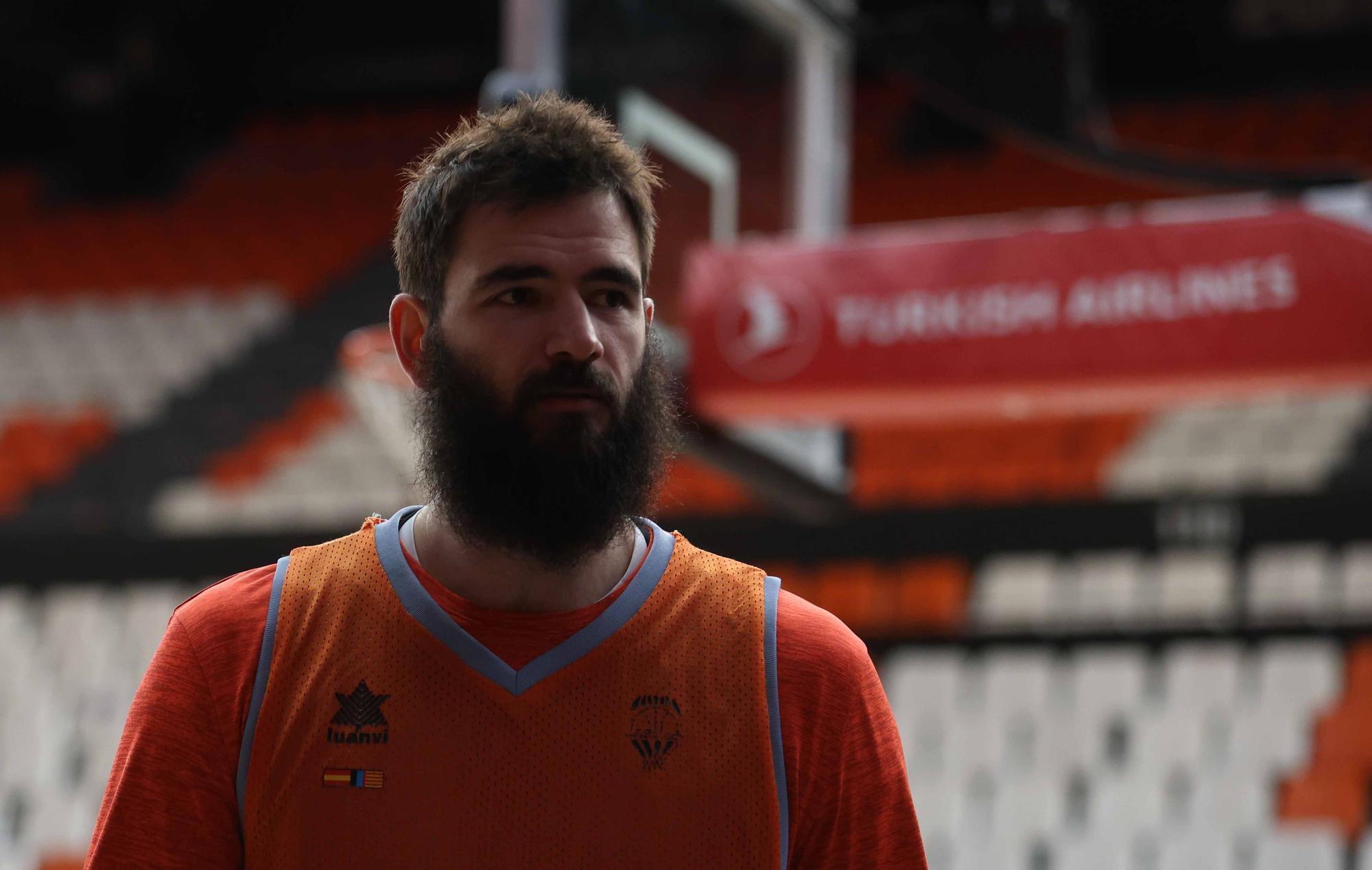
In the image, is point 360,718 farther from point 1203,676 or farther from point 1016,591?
point 1016,591

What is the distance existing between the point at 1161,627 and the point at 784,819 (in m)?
7.30

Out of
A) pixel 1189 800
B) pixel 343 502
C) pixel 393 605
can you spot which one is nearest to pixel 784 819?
pixel 393 605

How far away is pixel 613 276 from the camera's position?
5.80 ft

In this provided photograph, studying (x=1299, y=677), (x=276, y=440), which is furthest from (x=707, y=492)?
(x=1299, y=677)

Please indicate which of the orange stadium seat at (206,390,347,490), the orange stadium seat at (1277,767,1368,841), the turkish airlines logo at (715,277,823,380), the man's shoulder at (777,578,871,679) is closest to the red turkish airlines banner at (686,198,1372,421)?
the turkish airlines logo at (715,277,823,380)

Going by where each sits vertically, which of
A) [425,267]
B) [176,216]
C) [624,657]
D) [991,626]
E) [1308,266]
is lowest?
[991,626]

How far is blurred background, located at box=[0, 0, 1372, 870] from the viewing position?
523 centimetres

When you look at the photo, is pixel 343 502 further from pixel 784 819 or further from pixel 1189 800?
pixel 784 819

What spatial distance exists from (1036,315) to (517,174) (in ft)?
11.9

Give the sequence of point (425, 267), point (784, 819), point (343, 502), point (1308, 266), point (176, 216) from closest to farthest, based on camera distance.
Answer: point (784, 819) → point (425, 267) → point (1308, 266) → point (343, 502) → point (176, 216)

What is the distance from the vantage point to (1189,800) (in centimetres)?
761

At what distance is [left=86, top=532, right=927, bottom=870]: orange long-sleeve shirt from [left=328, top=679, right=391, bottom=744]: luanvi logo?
3.8 inches

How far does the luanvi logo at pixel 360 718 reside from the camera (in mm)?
1692

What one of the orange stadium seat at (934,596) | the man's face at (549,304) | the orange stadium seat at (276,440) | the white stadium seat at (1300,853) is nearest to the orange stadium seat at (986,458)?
the orange stadium seat at (934,596)
